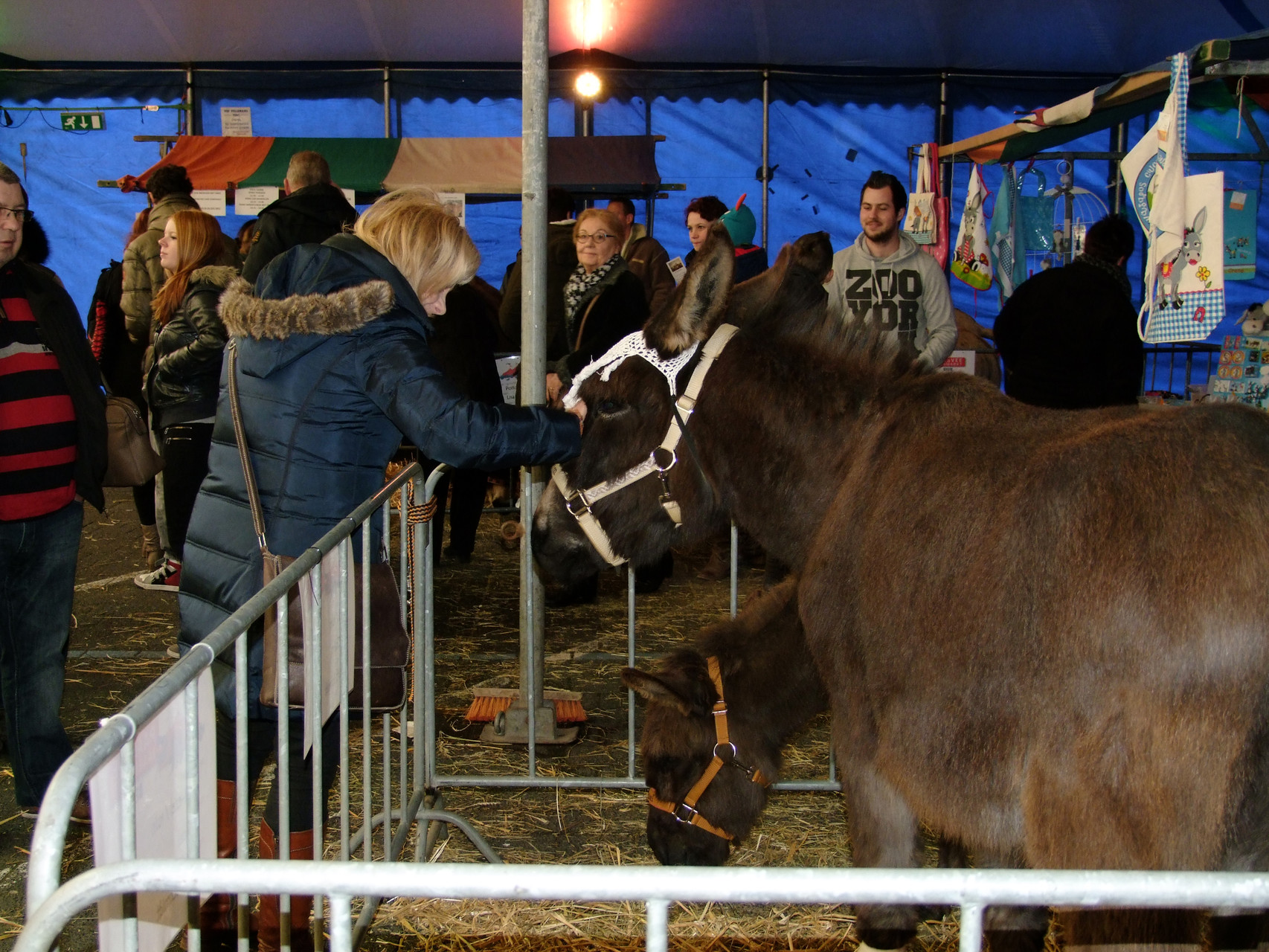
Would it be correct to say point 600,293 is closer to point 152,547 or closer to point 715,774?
point 715,774

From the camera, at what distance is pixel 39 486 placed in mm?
3816

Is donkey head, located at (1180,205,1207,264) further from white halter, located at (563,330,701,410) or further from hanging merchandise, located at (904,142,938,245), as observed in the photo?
hanging merchandise, located at (904,142,938,245)

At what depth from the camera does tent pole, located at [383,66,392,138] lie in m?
12.3

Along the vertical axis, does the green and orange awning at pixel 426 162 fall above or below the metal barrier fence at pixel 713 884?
above

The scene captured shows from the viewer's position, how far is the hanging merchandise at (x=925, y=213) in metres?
9.01

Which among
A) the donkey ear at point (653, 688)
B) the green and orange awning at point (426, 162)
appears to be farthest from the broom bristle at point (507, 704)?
the green and orange awning at point (426, 162)

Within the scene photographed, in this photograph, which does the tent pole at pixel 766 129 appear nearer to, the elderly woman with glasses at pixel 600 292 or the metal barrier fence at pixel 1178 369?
the metal barrier fence at pixel 1178 369

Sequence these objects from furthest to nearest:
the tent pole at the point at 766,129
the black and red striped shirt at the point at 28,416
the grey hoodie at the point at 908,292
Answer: the tent pole at the point at 766,129, the grey hoodie at the point at 908,292, the black and red striped shirt at the point at 28,416

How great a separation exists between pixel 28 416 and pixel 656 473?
244cm

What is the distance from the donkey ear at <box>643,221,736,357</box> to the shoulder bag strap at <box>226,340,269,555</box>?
1153 millimetres

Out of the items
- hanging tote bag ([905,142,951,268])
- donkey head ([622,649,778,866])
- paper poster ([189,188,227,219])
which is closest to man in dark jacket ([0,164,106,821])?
donkey head ([622,649,778,866])

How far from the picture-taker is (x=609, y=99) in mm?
12352

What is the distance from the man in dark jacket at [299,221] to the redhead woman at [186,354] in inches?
8.5

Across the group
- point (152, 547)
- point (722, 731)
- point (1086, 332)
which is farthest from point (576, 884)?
point (152, 547)
